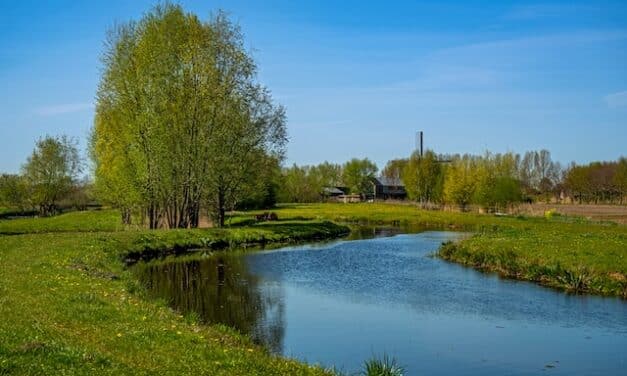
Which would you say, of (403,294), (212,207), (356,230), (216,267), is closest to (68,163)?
(212,207)

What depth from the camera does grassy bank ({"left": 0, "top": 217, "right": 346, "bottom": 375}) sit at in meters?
11.8

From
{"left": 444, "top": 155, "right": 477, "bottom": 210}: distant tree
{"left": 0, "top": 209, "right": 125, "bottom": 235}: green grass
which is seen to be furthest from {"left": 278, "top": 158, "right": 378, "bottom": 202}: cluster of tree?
{"left": 0, "top": 209, "right": 125, "bottom": 235}: green grass

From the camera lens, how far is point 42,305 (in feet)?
57.4

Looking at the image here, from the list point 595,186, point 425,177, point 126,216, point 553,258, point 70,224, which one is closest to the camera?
point 553,258

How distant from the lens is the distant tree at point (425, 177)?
111438mm

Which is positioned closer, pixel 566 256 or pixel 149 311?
pixel 149 311

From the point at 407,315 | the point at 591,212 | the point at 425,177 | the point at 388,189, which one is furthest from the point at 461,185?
the point at 388,189

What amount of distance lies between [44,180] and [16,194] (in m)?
5.04

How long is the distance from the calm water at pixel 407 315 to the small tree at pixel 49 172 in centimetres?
5118

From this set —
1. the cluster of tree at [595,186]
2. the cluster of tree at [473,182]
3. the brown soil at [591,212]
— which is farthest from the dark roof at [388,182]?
the brown soil at [591,212]

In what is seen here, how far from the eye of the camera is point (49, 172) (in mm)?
81625

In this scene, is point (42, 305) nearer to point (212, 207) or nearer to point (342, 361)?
point (342, 361)

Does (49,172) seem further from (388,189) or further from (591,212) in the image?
(388,189)

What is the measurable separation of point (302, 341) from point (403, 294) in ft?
31.2
